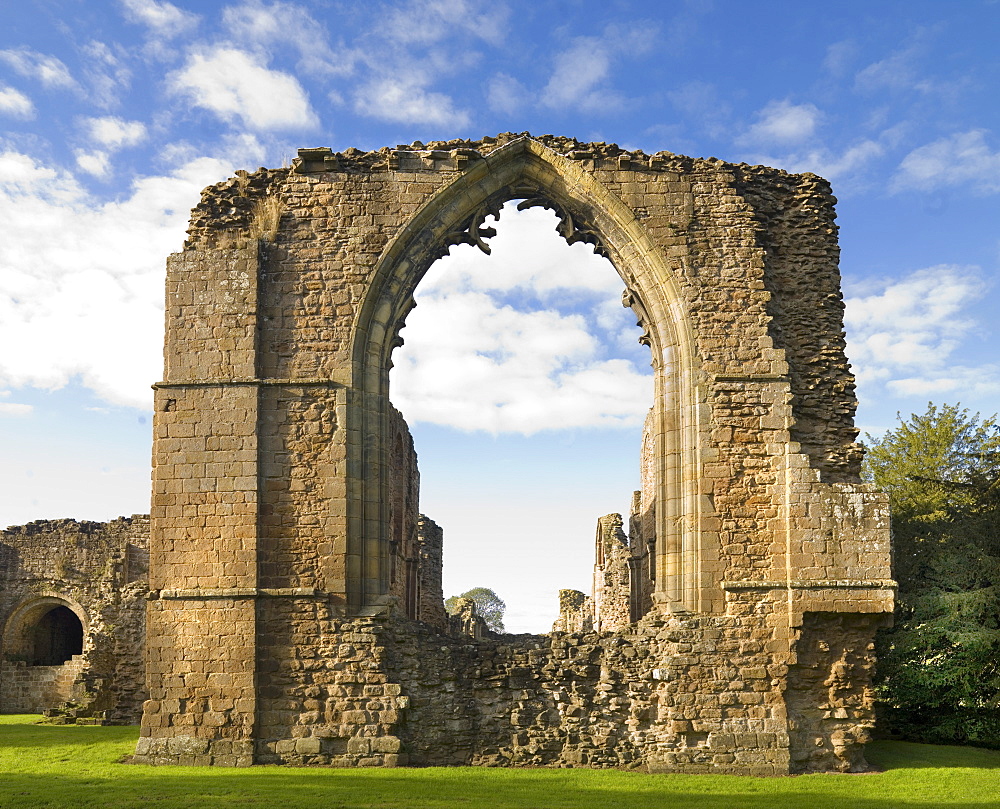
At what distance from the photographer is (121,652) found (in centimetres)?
1548

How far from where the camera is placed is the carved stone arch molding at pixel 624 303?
34.7 feet

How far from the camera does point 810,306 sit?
11.2 metres

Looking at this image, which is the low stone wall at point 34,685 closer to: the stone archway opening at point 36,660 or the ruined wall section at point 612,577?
the stone archway opening at point 36,660

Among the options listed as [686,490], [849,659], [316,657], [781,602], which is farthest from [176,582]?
[849,659]

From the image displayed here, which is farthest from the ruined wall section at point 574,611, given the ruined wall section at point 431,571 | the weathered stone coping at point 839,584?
the weathered stone coping at point 839,584

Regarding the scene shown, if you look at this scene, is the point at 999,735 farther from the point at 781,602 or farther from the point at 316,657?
the point at 316,657

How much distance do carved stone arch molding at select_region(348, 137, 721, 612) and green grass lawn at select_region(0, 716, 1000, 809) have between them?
6.34 ft

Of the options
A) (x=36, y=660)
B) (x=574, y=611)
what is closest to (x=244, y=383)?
(x=574, y=611)

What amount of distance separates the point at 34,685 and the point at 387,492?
12.5 m

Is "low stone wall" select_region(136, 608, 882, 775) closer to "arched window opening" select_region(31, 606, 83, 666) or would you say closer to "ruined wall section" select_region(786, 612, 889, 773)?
"ruined wall section" select_region(786, 612, 889, 773)

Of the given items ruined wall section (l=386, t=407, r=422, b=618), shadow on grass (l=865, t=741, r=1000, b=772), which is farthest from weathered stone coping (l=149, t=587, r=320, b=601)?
shadow on grass (l=865, t=741, r=1000, b=772)

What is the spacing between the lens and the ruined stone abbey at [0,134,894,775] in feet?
33.3

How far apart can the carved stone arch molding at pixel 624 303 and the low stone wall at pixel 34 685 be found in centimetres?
1154

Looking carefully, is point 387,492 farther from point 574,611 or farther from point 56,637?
point 56,637
